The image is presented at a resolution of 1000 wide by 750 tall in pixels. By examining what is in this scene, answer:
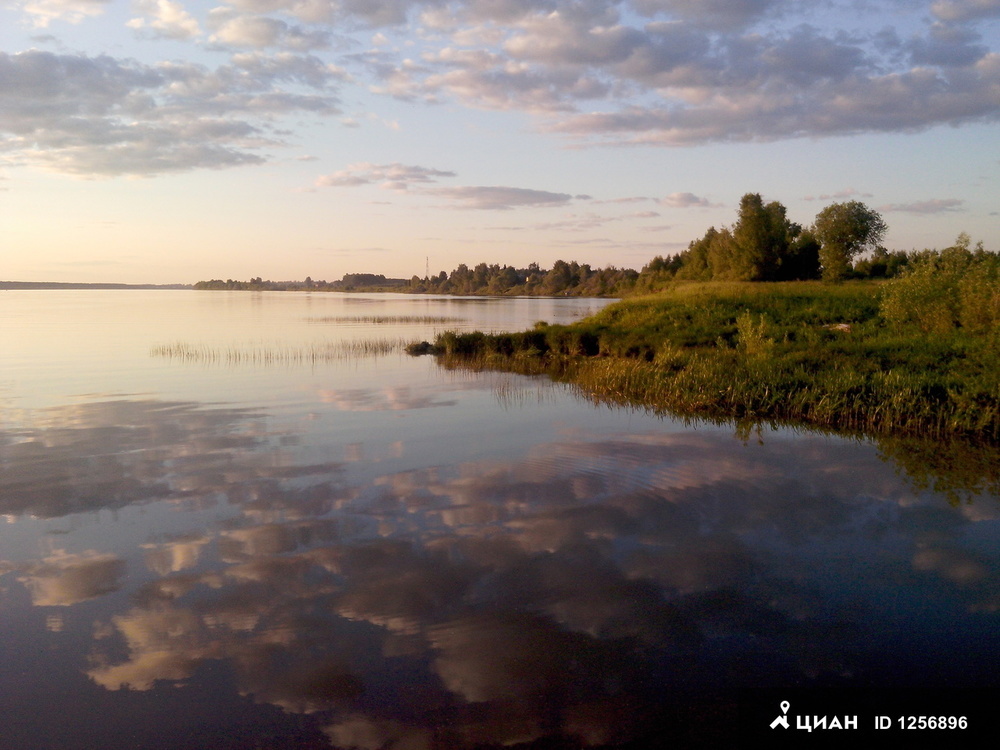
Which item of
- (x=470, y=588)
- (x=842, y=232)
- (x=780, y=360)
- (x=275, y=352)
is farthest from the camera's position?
(x=842, y=232)

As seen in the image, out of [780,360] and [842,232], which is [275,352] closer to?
[780,360]

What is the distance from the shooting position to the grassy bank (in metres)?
19.2

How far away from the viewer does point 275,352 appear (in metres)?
38.9

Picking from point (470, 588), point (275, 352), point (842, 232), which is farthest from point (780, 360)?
point (842, 232)

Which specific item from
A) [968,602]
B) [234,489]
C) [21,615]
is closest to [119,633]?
[21,615]

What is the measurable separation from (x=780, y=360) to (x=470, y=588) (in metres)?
19.2

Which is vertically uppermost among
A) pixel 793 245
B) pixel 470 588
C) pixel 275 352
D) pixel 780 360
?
pixel 793 245

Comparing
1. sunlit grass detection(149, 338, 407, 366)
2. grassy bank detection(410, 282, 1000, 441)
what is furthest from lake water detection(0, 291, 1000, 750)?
sunlit grass detection(149, 338, 407, 366)

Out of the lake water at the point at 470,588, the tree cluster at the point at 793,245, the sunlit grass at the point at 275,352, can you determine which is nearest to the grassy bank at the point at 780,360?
the lake water at the point at 470,588

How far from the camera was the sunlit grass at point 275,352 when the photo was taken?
35.5 meters

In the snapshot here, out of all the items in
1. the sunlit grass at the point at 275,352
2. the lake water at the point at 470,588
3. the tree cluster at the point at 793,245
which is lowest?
the lake water at the point at 470,588

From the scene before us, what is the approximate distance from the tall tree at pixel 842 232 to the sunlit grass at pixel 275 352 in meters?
55.2

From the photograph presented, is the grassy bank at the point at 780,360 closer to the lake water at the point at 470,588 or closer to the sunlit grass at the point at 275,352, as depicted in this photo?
the lake water at the point at 470,588

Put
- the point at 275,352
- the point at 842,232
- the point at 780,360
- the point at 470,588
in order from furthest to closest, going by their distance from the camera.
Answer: the point at 842,232, the point at 275,352, the point at 780,360, the point at 470,588
